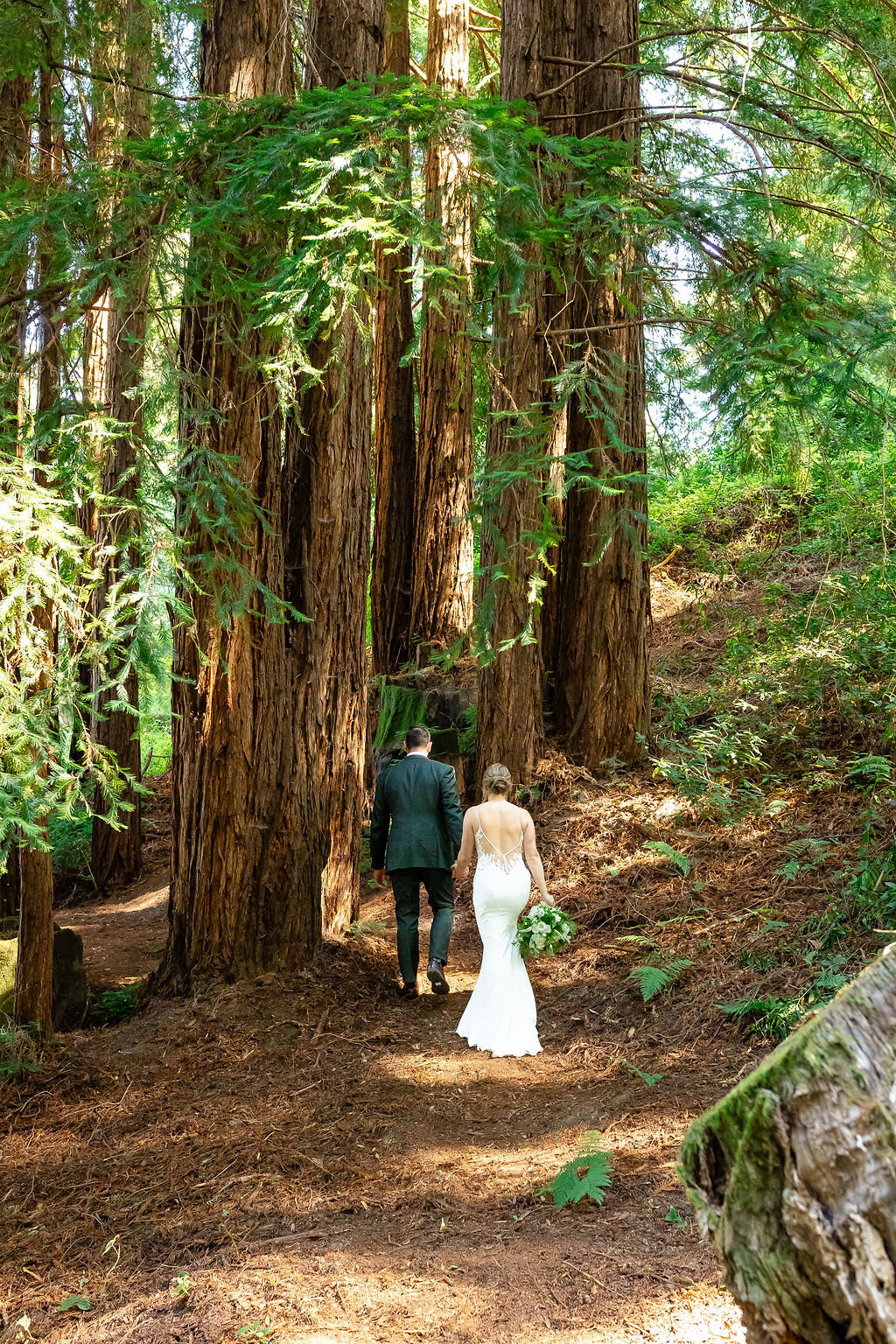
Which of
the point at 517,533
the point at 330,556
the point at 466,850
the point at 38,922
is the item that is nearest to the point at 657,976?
the point at 466,850

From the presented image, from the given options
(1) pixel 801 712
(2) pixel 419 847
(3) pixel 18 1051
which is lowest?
(3) pixel 18 1051

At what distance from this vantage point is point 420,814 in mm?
7961

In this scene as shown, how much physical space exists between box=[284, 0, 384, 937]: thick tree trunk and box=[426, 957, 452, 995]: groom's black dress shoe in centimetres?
93

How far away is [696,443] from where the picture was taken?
953 centimetres

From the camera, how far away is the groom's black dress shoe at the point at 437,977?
7.75 metres

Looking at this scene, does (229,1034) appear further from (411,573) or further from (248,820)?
(411,573)

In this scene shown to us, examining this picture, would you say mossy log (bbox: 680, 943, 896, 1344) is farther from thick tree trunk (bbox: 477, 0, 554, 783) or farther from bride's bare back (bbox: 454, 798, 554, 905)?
thick tree trunk (bbox: 477, 0, 554, 783)

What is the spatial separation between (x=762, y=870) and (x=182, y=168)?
6.53 m

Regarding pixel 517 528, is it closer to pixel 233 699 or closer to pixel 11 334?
pixel 233 699

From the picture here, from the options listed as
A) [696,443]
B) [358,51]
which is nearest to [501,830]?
[696,443]

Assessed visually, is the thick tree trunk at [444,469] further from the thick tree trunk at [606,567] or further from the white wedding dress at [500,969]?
the white wedding dress at [500,969]

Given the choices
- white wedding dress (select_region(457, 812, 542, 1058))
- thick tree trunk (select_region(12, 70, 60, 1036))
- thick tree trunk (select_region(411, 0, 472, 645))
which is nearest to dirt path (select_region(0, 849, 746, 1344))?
white wedding dress (select_region(457, 812, 542, 1058))

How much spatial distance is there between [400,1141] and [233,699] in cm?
319

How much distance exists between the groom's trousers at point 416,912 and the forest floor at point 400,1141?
311 millimetres
